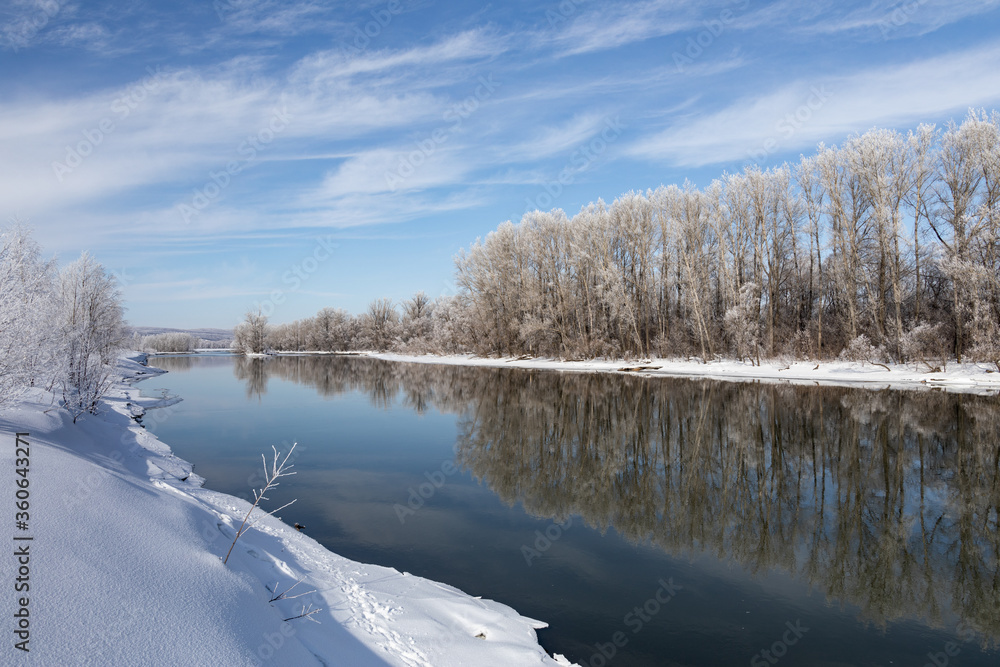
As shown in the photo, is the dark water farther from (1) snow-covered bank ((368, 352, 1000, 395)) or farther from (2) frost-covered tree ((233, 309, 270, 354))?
(2) frost-covered tree ((233, 309, 270, 354))

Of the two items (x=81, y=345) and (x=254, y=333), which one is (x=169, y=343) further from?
(x=81, y=345)

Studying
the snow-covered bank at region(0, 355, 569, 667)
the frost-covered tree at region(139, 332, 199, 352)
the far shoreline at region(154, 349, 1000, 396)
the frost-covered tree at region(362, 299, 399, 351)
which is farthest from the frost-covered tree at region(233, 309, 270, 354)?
the snow-covered bank at region(0, 355, 569, 667)

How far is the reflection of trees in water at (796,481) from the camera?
286 inches

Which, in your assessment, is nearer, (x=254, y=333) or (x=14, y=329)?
(x=14, y=329)

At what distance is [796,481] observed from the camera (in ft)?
37.0

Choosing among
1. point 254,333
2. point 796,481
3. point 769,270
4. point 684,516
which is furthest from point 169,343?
point 796,481

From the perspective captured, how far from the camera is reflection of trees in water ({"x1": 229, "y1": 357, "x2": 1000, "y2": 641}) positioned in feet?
23.8

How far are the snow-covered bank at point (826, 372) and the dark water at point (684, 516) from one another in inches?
258

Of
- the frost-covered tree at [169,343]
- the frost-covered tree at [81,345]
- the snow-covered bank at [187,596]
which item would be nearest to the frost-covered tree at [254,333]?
the frost-covered tree at [169,343]

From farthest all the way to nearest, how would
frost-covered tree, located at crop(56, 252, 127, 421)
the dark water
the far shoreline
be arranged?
the far shoreline
frost-covered tree, located at crop(56, 252, 127, 421)
the dark water

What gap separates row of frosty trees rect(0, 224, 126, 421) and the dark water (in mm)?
3402

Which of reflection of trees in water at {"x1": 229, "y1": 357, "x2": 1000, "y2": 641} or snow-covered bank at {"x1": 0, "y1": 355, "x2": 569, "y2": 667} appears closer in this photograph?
snow-covered bank at {"x1": 0, "y1": 355, "x2": 569, "y2": 667}

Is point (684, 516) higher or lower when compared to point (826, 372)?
lower

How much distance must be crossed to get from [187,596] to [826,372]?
36213 millimetres
